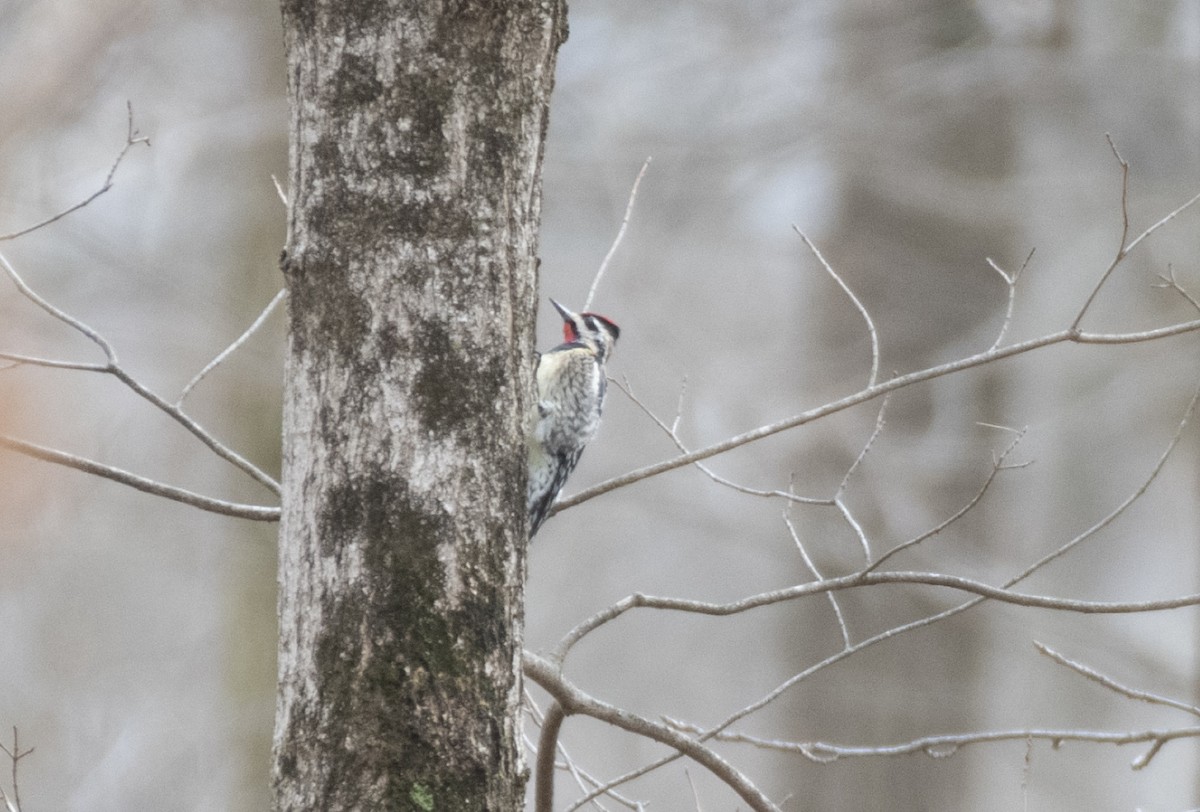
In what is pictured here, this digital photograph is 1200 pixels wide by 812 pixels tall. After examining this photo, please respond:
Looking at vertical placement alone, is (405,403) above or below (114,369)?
below

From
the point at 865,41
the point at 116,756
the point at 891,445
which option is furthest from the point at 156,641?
the point at 865,41

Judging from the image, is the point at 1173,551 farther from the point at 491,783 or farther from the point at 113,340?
the point at 491,783

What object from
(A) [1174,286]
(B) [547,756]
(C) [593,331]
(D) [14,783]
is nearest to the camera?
(D) [14,783]

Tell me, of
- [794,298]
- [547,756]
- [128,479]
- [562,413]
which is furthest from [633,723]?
[794,298]

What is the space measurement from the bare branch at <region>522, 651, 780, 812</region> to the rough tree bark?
13.5 inches

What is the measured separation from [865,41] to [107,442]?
13.7 ft

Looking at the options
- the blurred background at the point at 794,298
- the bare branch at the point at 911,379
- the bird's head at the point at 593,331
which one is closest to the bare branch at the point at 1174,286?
the bare branch at the point at 911,379

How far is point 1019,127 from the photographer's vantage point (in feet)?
21.9

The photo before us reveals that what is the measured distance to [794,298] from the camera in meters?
7.45

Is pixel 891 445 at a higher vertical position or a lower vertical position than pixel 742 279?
lower

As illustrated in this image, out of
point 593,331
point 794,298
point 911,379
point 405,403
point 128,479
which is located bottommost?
point 405,403

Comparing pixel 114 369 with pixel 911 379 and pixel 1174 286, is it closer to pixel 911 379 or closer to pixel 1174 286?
pixel 911 379

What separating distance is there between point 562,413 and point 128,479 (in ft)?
6.54

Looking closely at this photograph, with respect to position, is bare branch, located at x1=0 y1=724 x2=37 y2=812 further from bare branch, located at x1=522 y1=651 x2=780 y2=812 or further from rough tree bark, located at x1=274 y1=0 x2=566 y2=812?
bare branch, located at x1=522 y1=651 x2=780 y2=812
